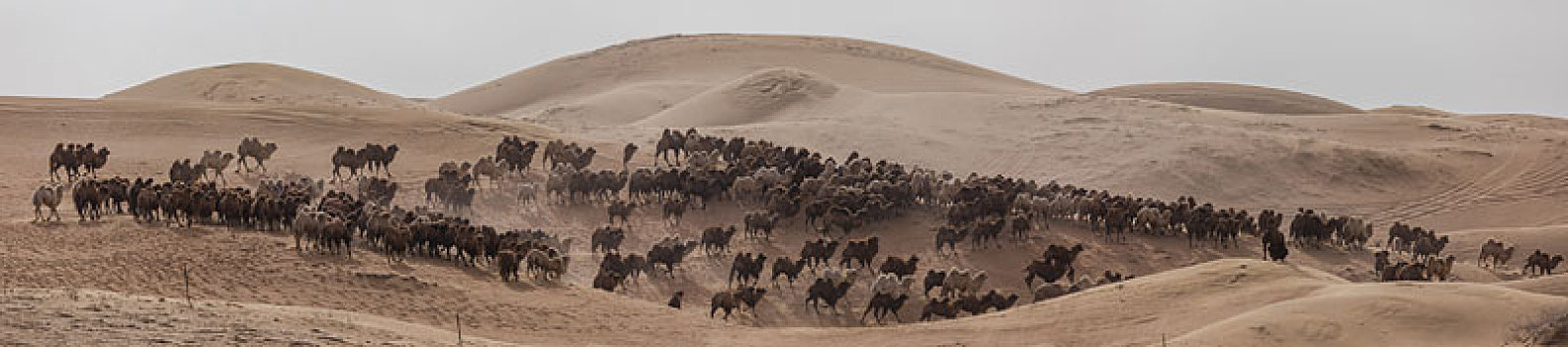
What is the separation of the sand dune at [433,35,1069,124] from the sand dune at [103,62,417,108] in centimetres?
1146

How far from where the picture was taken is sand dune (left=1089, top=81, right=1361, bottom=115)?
3499 inches

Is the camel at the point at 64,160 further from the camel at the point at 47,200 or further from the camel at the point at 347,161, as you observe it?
the camel at the point at 47,200

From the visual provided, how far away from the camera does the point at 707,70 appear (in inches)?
3292

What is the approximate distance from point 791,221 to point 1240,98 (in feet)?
207

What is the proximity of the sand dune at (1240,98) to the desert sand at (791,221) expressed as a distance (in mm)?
582

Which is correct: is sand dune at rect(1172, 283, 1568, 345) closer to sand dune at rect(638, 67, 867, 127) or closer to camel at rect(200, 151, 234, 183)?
camel at rect(200, 151, 234, 183)

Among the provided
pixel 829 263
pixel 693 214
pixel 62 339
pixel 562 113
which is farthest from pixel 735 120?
pixel 62 339

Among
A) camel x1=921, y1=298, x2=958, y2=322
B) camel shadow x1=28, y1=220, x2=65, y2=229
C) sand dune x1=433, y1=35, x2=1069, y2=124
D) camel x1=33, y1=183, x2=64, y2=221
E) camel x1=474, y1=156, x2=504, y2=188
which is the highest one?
sand dune x1=433, y1=35, x2=1069, y2=124

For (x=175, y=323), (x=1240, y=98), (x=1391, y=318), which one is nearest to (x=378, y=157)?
(x=175, y=323)

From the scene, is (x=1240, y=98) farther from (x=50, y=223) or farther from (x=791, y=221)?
(x=50, y=223)

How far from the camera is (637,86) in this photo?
7894 centimetres

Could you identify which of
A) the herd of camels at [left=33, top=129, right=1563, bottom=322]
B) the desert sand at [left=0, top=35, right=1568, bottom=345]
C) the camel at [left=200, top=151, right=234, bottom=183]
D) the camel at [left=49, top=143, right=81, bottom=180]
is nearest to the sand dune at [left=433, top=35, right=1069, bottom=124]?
the desert sand at [left=0, top=35, right=1568, bottom=345]

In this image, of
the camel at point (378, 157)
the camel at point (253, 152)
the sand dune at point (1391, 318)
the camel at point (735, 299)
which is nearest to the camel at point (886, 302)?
the camel at point (735, 299)

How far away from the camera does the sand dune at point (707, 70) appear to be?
80.4m
